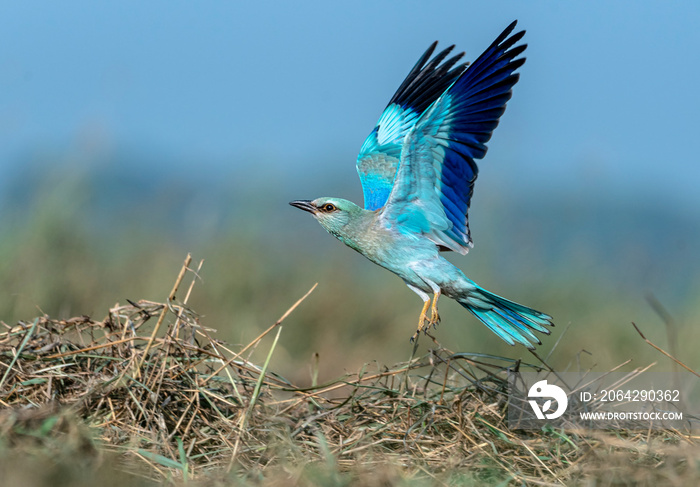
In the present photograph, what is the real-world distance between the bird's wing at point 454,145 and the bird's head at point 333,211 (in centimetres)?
21

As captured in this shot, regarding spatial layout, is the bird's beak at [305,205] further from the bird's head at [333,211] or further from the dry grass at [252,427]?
the dry grass at [252,427]

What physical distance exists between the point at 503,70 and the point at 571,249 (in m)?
4.66

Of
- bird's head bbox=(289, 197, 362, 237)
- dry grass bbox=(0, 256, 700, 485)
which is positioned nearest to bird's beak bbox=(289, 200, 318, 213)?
bird's head bbox=(289, 197, 362, 237)

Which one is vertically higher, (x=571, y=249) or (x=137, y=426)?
(x=571, y=249)

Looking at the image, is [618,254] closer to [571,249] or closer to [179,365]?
[571,249]

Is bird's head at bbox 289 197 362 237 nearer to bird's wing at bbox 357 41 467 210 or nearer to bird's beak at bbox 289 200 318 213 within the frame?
bird's beak at bbox 289 200 318 213

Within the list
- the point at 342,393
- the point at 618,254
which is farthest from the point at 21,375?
the point at 618,254

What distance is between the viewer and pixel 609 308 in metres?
7.83
